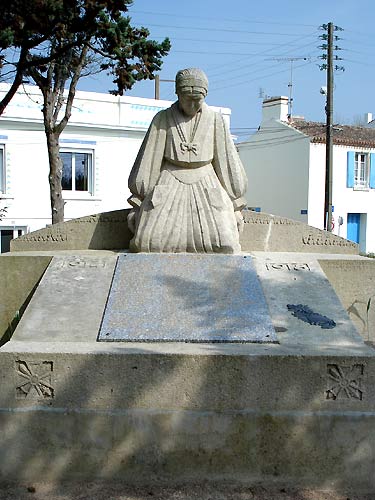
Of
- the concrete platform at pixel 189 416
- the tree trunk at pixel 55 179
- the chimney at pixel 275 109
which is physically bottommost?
the concrete platform at pixel 189 416

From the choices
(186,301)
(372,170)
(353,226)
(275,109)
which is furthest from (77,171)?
(186,301)

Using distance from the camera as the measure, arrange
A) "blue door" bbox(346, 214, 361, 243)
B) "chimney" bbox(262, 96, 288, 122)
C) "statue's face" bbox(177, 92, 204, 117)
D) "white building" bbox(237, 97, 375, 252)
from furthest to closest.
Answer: "chimney" bbox(262, 96, 288, 122) → "blue door" bbox(346, 214, 361, 243) → "white building" bbox(237, 97, 375, 252) → "statue's face" bbox(177, 92, 204, 117)

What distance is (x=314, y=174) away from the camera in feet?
64.9

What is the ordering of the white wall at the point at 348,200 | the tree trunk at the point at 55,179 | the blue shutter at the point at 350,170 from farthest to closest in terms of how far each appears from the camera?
the blue shutter at the point at 350,170
the white wall at the point at 348,200
the tree trunk at the point at 55,179

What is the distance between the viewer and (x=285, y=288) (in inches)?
161

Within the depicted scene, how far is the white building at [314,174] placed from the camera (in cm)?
1989

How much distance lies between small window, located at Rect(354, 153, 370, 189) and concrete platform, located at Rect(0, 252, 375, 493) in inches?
727

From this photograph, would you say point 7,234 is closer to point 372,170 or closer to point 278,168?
point 278,168

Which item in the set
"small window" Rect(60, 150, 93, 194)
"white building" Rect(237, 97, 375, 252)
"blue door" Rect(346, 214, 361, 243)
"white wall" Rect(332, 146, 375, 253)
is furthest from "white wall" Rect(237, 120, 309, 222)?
"small window" Rect(60, 150, 93, 194)

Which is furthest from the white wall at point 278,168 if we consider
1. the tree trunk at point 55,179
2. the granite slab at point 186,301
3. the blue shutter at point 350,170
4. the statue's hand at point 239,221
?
the granite slab at point 186,301

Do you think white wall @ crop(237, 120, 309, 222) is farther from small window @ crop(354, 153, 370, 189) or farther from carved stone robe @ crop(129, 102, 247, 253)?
carved stone robe @ crop(129, 102, 247, 253)

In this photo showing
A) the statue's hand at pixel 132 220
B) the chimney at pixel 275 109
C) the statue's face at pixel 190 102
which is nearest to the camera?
the statue's face at pixel 190 102

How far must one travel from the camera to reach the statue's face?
4664 mm

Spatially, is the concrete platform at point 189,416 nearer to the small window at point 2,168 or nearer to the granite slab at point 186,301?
the granite slab at point 186,301
